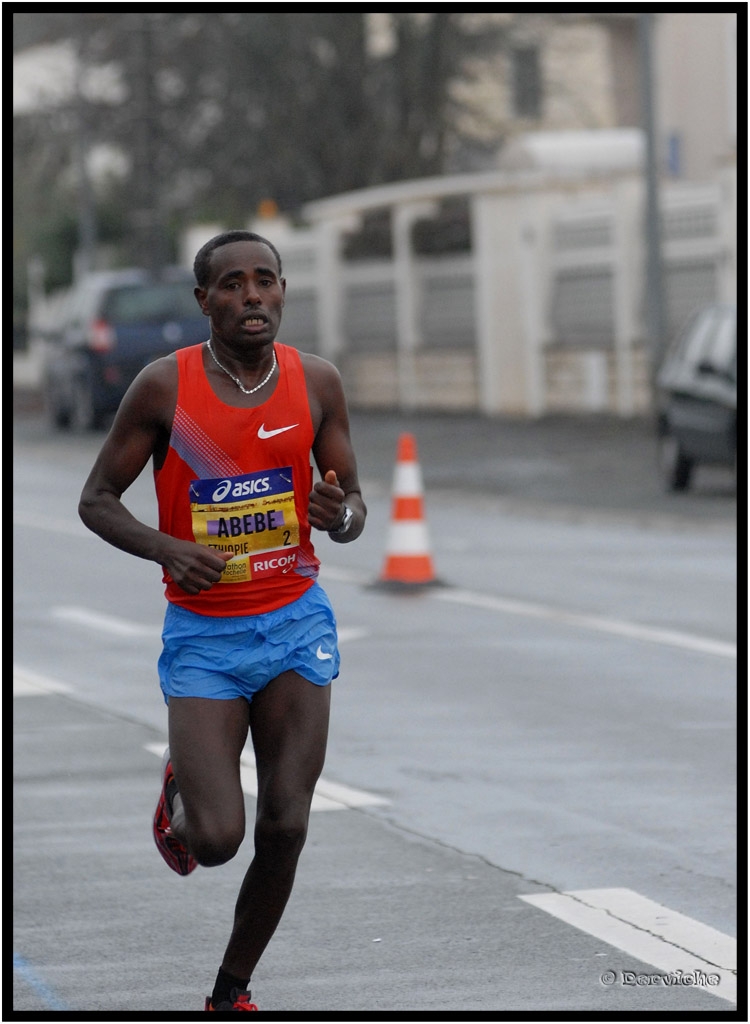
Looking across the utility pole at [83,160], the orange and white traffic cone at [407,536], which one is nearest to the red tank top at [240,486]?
the orange and white traffic cone at [407,536]

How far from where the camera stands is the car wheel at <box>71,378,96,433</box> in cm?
3031

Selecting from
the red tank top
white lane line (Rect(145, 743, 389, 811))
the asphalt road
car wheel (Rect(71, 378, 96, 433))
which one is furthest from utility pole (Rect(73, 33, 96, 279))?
the red tank top

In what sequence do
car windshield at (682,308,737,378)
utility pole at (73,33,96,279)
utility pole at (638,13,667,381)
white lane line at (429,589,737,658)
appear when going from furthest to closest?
utility pole at (73,33,96,279), utility pole at (638,13,667,381), car windshield at (682,308,737,378), white lane line at (429,589,737,658)

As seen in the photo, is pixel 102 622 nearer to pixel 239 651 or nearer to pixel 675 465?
pixel 239 651

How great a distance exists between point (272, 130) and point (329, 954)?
3971cm

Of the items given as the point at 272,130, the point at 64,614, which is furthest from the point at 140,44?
the point at 64,614

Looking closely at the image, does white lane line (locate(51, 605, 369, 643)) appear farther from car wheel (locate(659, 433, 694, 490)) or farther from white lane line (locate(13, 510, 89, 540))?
Result: car wheel (locate(659, 433, 694, 490))

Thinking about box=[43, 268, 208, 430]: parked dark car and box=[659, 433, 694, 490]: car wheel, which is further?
box=[43, 268, 208, 430]: parked dark car

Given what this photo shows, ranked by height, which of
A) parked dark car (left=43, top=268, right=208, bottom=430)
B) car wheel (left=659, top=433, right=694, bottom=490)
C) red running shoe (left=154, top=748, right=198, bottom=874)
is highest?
parked dark car (left=43, top=268, right=208, bottom=430)

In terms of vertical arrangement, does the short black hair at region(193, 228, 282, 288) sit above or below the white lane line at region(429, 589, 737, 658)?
above

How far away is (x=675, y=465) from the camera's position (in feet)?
66.8

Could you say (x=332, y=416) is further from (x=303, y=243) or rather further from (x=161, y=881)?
(x=303, y=243)

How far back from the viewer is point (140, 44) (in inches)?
1470

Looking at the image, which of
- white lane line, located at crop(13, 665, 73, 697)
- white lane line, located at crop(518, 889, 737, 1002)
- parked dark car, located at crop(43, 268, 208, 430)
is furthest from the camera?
parked dark car, located at crop(43, 268, 208, 430)
